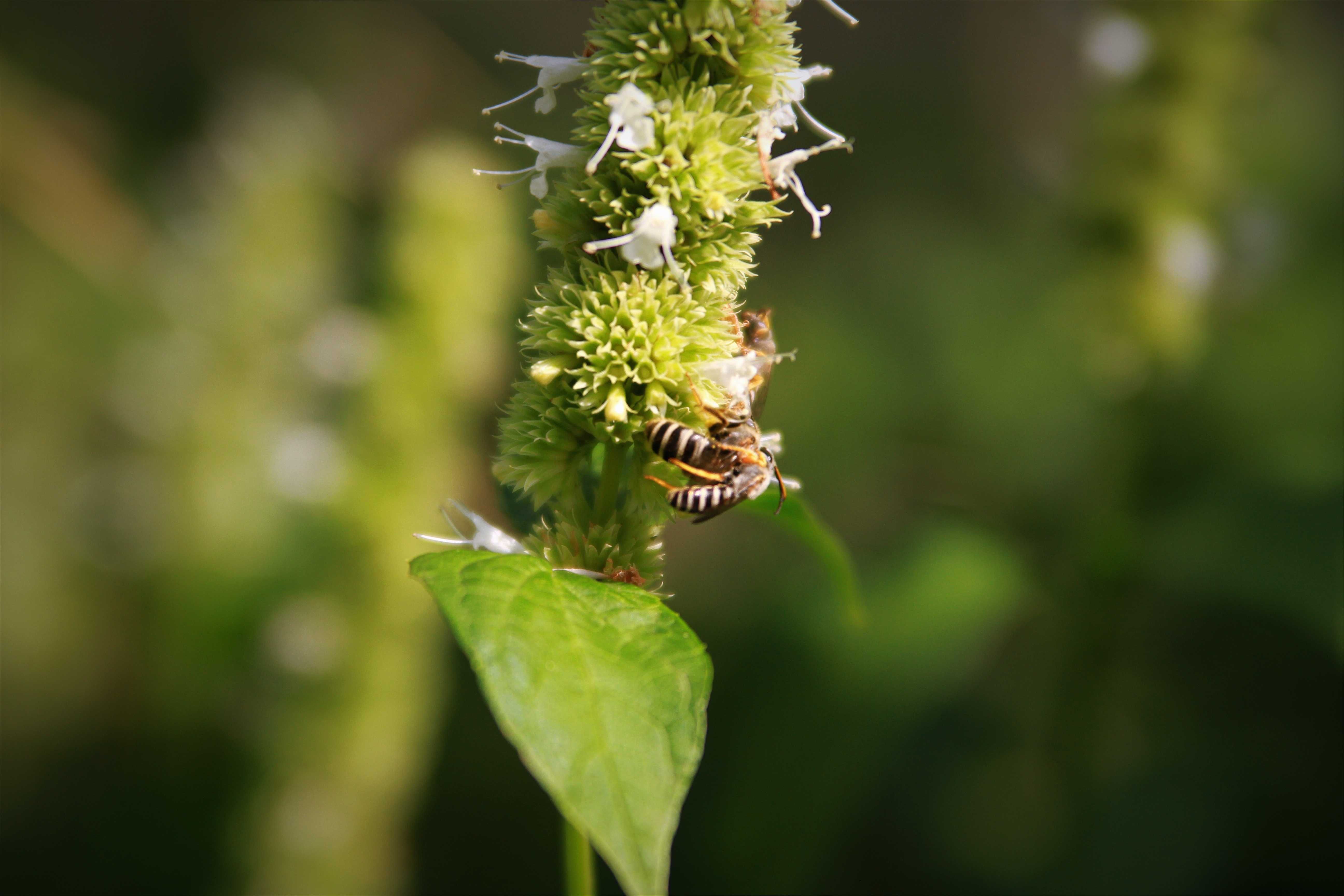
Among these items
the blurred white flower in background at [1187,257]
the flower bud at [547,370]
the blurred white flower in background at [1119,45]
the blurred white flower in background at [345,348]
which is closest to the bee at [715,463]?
the flower bud at [547,370]

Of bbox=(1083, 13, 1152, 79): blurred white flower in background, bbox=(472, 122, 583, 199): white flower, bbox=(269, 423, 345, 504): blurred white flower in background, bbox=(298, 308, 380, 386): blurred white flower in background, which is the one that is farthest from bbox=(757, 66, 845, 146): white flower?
bbox=(1083, 13, 1152, 79): blurred white flower in background

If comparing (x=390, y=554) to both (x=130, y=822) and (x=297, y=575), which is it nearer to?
(x=297, y=575)

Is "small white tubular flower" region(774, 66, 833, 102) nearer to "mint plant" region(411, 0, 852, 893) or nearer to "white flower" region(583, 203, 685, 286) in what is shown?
"mint plant" region(411, 0, 852, 893)

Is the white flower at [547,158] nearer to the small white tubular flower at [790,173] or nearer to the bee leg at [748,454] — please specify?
the small white tubular flower at [790,173]

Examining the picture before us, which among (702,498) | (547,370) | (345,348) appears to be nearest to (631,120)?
(547,370)

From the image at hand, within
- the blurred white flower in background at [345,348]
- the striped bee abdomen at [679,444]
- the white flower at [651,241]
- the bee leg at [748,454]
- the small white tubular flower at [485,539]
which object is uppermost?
the white flower at [651,241]

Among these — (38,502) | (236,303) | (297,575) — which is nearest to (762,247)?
(236,303)

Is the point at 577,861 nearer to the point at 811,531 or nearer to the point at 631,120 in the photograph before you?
the point at 811,531
